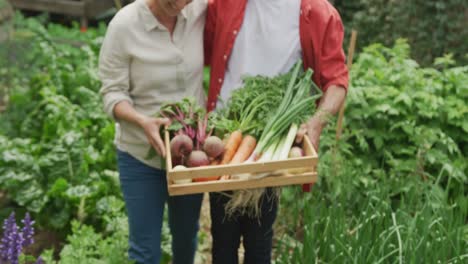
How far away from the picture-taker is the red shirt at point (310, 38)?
2859 mm

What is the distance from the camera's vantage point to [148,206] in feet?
10.1

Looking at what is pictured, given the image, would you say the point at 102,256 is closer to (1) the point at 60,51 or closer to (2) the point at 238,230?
(2) the point at 238,230

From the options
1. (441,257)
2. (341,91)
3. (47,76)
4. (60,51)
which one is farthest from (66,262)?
(60,51)

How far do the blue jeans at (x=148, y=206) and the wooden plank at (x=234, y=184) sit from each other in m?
0.56

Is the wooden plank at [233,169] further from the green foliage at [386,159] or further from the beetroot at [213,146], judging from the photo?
the green foliage at [386,159]

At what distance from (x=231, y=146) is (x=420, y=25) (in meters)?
5.52

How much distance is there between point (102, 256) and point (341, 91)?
148cm

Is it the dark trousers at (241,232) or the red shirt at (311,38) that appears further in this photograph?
the dark trousers at (241,232)

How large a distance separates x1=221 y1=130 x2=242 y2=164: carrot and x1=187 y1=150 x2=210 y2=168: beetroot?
3.0 inches

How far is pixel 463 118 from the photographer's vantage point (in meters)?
4.59

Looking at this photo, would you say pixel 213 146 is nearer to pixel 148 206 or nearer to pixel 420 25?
pixel 148 206

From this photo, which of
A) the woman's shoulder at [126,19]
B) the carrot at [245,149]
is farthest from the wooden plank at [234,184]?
the woman's shoulder at [126,19]

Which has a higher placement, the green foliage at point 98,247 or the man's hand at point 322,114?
the man's hand at point 322,114

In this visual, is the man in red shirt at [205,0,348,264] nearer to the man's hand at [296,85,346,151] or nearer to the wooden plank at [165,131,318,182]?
the man's hand at [296,85,346,151]
